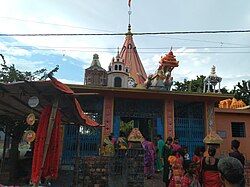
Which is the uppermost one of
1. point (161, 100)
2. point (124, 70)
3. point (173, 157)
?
point (124, 70)

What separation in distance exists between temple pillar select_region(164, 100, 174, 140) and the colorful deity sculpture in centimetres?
173

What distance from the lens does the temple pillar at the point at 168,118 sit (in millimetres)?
14430

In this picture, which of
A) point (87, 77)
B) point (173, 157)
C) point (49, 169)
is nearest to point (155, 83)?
point (87, 77)

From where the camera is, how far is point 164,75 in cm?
1712

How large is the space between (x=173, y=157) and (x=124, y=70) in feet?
38.5

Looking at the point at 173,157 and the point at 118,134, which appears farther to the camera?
the point at 118,134

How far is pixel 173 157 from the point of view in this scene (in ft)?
23.8

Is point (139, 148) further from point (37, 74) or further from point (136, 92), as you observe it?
point (37, 74)

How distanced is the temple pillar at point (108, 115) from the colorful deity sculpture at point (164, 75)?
2809mm

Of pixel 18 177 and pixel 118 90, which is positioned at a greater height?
pixel 118 90

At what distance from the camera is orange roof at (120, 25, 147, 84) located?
24953 mm

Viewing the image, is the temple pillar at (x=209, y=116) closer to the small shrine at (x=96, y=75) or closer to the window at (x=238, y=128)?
the window at (x=238, y=128)

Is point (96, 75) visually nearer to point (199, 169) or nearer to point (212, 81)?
point (212, 81)

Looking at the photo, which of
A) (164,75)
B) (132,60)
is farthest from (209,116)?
(132,60)
